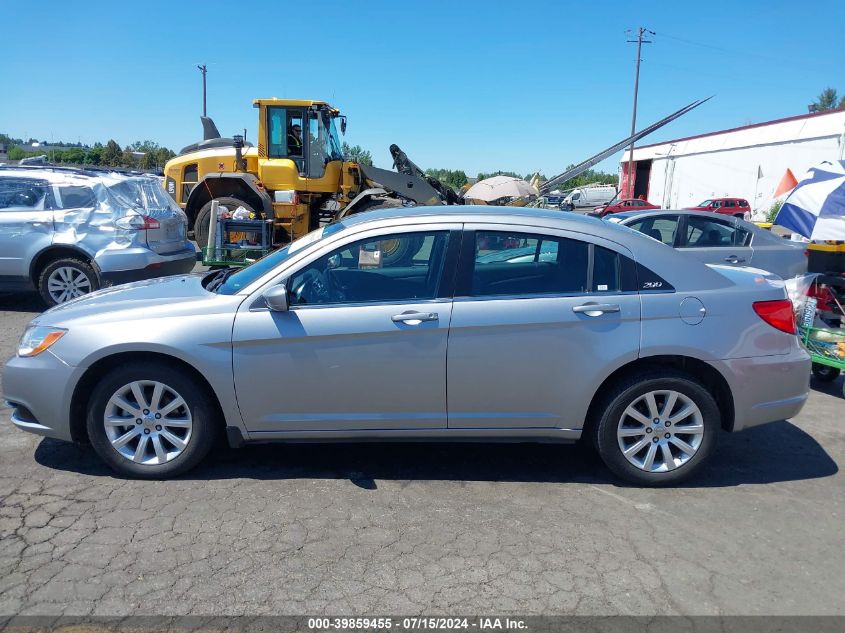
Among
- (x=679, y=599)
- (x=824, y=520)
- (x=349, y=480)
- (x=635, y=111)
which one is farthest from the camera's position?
(x=635, y=111)

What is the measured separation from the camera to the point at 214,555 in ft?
10.5

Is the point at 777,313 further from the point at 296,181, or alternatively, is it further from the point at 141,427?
the point at 296,181

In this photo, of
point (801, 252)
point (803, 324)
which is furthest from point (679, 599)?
point (801, 252)

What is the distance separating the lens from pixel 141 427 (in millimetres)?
3879

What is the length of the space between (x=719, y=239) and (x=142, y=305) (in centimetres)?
758

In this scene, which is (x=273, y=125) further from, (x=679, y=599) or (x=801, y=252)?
(x=679, y=599)

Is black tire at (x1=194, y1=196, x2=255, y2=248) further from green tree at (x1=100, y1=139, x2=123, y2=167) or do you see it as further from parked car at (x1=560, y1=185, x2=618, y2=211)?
parked car at (x1=560, y1=185, x2=618, y2=211)

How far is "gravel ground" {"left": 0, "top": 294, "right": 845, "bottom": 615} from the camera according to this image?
2910 mm

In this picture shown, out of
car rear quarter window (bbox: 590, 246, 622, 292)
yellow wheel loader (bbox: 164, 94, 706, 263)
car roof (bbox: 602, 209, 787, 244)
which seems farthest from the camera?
yellow wheel loader (bbox: 164, 94, 706, 263)

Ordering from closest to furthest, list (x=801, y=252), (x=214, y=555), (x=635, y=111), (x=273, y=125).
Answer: (x=214, y=555), (x=801, y=252), (x=273, y=125), (x=635, y=111)

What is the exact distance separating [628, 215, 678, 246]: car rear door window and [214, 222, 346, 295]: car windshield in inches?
218

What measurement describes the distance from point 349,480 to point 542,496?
1.18 m

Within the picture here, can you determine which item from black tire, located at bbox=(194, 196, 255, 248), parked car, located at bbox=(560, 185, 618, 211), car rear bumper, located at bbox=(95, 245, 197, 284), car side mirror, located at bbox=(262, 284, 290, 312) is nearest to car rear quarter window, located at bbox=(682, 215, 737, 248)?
car side mirror, located at bbox=(262, 284, 290, 312)

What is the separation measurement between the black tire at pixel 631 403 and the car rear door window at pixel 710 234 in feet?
17.3
